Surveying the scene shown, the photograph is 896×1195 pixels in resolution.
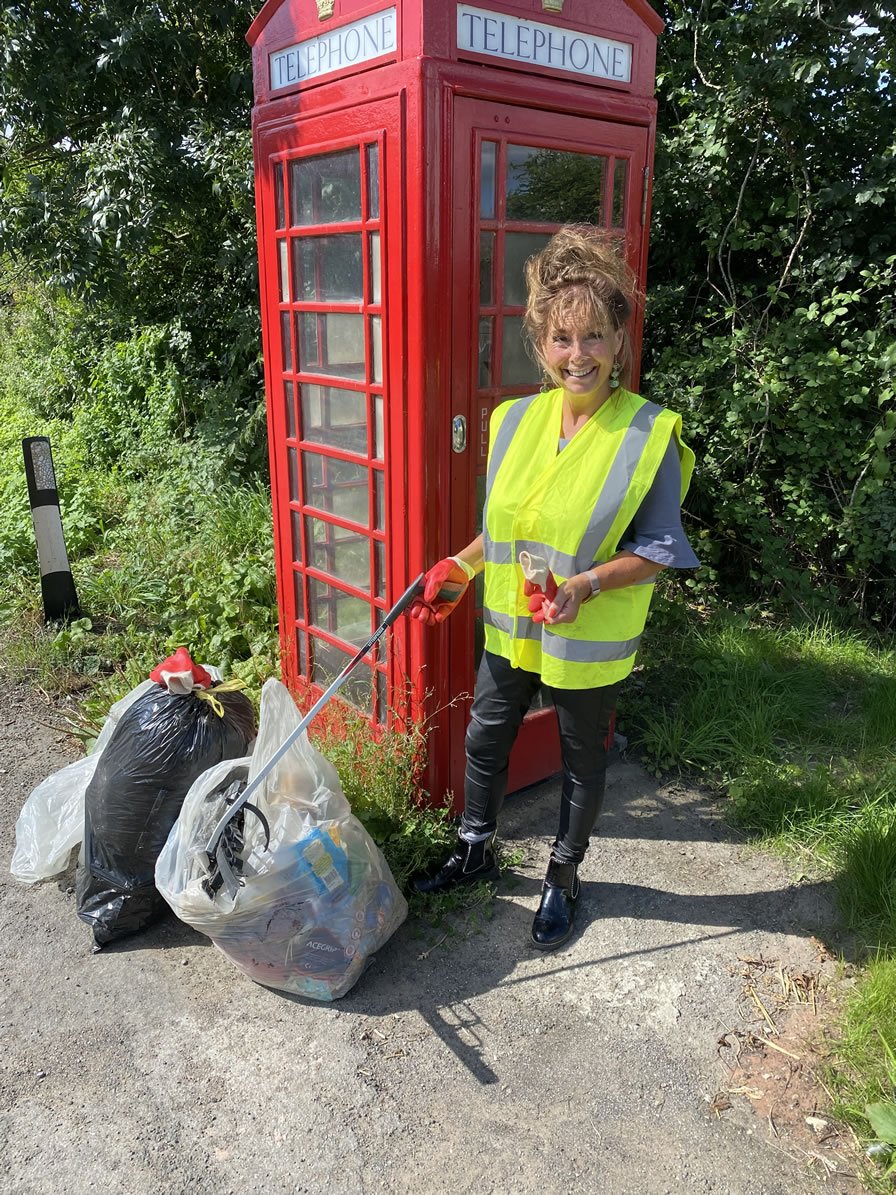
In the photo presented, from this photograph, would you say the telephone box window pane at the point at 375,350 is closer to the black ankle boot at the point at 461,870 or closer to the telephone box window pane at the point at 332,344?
the telephone box window pane at the point at 332,344

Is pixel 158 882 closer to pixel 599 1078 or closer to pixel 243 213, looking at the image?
pixel 599 1078

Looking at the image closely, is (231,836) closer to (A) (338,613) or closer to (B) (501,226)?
(A) (338,613)

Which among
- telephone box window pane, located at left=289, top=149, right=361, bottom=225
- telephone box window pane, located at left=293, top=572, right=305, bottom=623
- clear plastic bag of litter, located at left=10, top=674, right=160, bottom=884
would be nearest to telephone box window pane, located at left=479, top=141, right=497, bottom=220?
telephone box window pane, located at left=289, top=149, right=361, bottom=225

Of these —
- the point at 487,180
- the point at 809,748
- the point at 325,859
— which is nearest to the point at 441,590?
the point at 325,859

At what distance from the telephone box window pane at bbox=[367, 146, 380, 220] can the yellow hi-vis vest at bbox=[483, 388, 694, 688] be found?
78 centimetres

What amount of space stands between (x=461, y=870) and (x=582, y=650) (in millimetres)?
965

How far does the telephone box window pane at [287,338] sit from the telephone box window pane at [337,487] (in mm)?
340

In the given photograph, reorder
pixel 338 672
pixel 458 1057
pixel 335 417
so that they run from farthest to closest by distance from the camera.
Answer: pixel 338 672, pixel 335 417, pixel 458 1057

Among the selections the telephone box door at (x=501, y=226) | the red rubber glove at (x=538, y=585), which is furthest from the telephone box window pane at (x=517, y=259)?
the red rubber glove at (x=538, y=585)

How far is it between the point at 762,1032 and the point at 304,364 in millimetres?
2622

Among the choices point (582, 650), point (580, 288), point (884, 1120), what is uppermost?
point (580, 288)

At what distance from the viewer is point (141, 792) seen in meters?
2.69

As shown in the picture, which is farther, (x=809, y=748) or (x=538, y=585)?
(x=809, y=748)

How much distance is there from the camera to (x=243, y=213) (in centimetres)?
582
